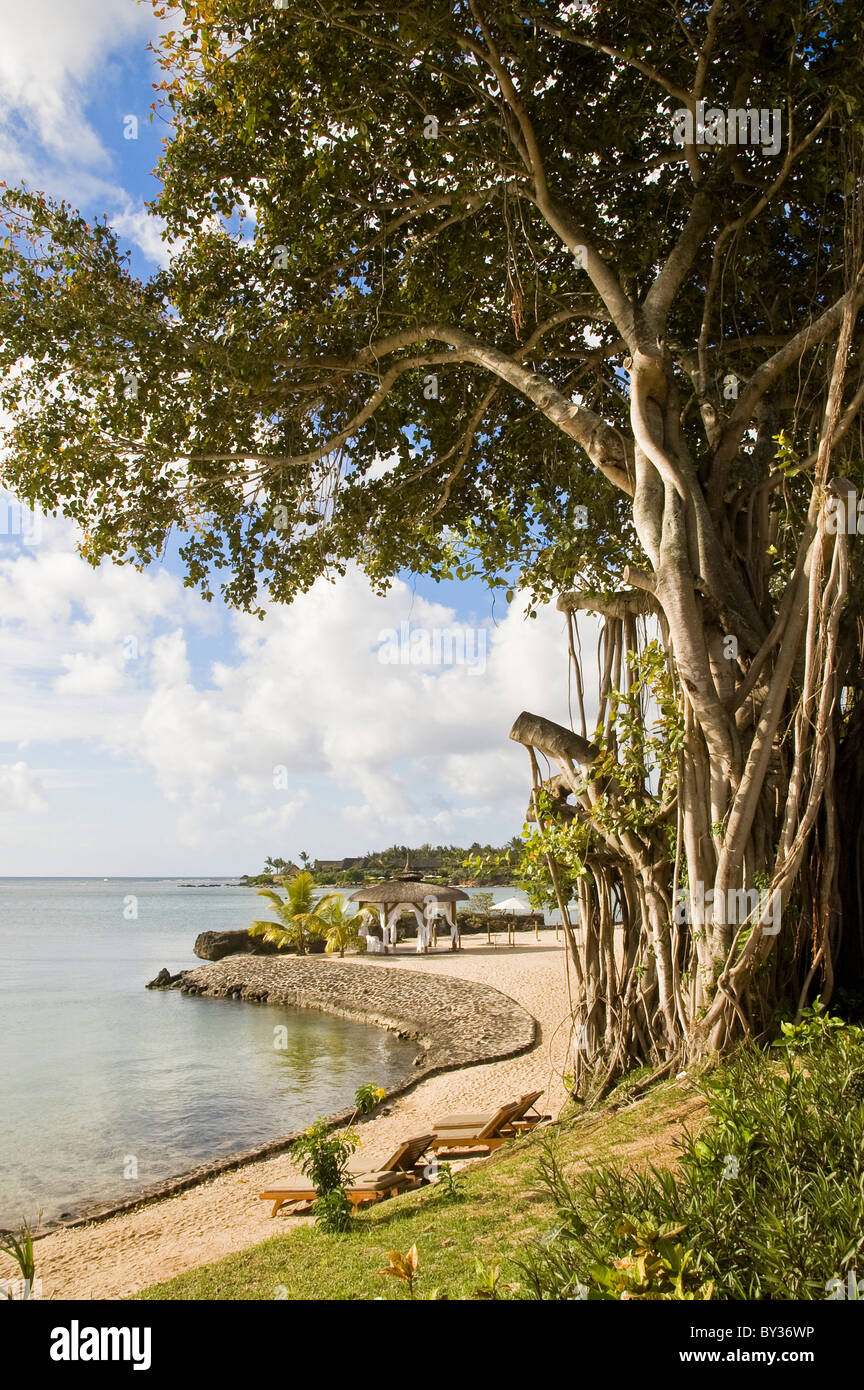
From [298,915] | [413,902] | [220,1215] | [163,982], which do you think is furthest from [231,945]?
[220,1215]

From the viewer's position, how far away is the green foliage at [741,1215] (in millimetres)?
2908

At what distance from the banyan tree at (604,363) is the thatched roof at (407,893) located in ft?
77.1

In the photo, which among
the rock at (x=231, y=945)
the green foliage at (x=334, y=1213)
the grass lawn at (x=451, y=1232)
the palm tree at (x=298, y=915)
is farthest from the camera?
the rock at (x=231, y=945)

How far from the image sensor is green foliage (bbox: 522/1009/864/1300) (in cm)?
291

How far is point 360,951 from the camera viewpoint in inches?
1270

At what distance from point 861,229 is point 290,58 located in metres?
4.50

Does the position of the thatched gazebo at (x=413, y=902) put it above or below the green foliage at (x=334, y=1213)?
below

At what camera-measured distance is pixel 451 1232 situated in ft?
17.8

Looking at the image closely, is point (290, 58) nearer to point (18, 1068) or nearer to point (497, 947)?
point (18, 1068)

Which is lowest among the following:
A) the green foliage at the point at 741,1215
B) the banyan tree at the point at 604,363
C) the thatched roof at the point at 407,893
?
the thatched roof at the point at 407,893

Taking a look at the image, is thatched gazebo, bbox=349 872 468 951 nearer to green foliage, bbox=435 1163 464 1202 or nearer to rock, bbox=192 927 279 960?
rock, bbox=192 927 279 960
